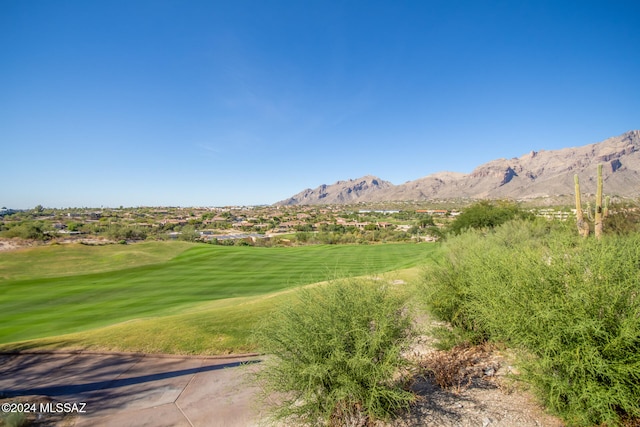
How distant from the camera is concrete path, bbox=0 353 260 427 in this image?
19.3ft

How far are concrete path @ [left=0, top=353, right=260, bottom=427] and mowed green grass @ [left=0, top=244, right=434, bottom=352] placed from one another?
123 cm

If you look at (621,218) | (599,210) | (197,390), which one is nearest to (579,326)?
(197,390)

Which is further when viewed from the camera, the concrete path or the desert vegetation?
the concrete path

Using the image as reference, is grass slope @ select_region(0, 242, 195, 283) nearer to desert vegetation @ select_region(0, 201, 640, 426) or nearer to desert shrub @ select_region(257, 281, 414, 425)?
desert vegetation @ select_region(0, 201, 640, 426)

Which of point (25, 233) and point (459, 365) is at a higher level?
point (25, 233)

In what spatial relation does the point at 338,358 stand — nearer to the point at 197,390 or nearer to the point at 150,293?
the point at 197,390

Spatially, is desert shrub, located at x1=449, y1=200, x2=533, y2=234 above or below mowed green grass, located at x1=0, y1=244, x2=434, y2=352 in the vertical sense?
above

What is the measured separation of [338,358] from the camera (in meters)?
4.57

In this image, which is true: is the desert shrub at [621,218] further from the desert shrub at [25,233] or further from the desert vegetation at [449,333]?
the desert shrub at [25,233]

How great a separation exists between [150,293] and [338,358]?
62.5 feet

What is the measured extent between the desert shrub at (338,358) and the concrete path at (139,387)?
1.27m

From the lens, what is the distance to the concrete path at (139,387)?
19.3ft

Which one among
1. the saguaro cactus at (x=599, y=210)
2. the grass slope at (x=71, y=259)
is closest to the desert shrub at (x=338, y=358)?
the saguaro cactus at (x=599, y=210)

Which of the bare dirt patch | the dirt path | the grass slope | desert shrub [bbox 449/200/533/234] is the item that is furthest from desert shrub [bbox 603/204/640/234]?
the grass slope
